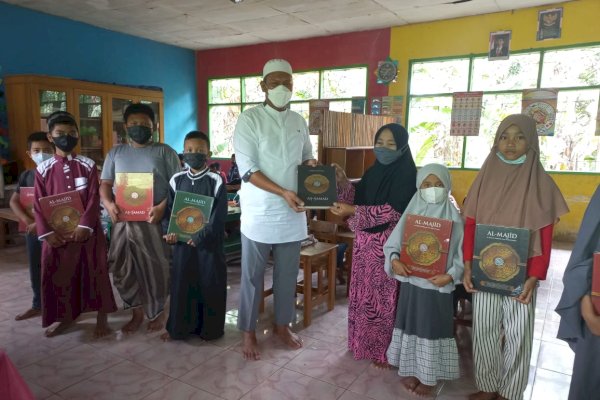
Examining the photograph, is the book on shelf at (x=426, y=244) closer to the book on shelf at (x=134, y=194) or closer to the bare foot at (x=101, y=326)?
the book on shelf at (x=134, y=194)

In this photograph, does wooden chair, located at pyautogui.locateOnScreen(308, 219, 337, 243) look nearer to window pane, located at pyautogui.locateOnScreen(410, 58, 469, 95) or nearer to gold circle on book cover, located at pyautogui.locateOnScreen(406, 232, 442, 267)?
gold circle on book cover, located at pyautogui.locateOnScreen(406, 232, 442, 267)

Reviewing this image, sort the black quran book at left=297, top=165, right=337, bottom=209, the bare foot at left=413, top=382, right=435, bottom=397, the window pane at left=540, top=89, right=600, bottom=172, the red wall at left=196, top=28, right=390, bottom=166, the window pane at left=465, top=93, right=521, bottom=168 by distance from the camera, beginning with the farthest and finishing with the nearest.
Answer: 1. the red wall at left=196, top=28, right=390, bottom=166
2. the window pane at left=465, top=93, right=521, bottom=168
3. the window pane at left=540, top=89, right=600, bottom=172
4. the black quran book at left=297, top=165, right=337, bottom=209
5. the bare foot at left=413, top=382, right=435, bottom=397

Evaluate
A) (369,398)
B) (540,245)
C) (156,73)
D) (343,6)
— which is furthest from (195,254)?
Result: (156,73)

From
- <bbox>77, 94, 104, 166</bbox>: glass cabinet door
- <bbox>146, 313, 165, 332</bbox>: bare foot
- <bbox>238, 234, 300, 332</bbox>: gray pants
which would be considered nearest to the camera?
<bbox>238, 234, 300, 332</bbox>: gray pants

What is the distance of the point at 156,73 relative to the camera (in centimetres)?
805

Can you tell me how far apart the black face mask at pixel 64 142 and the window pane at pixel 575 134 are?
19.9 ft

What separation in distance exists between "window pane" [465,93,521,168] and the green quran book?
500 cm

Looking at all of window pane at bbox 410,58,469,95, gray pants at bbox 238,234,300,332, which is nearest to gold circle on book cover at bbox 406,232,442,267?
gray pants at bbox 238,234,300,332

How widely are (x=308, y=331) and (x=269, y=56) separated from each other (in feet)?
20.7

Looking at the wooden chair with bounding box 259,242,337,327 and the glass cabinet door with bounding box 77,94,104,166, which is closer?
the wooden chair with bounding box 259,242,337,327

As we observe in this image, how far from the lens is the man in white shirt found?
2445 millimetres

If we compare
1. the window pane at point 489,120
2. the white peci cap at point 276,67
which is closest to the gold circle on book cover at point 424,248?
the white peci cap at point 276,67

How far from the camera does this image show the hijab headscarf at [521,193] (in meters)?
1.81

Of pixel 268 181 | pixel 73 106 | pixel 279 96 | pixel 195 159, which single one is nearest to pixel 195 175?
pixel 195 159
